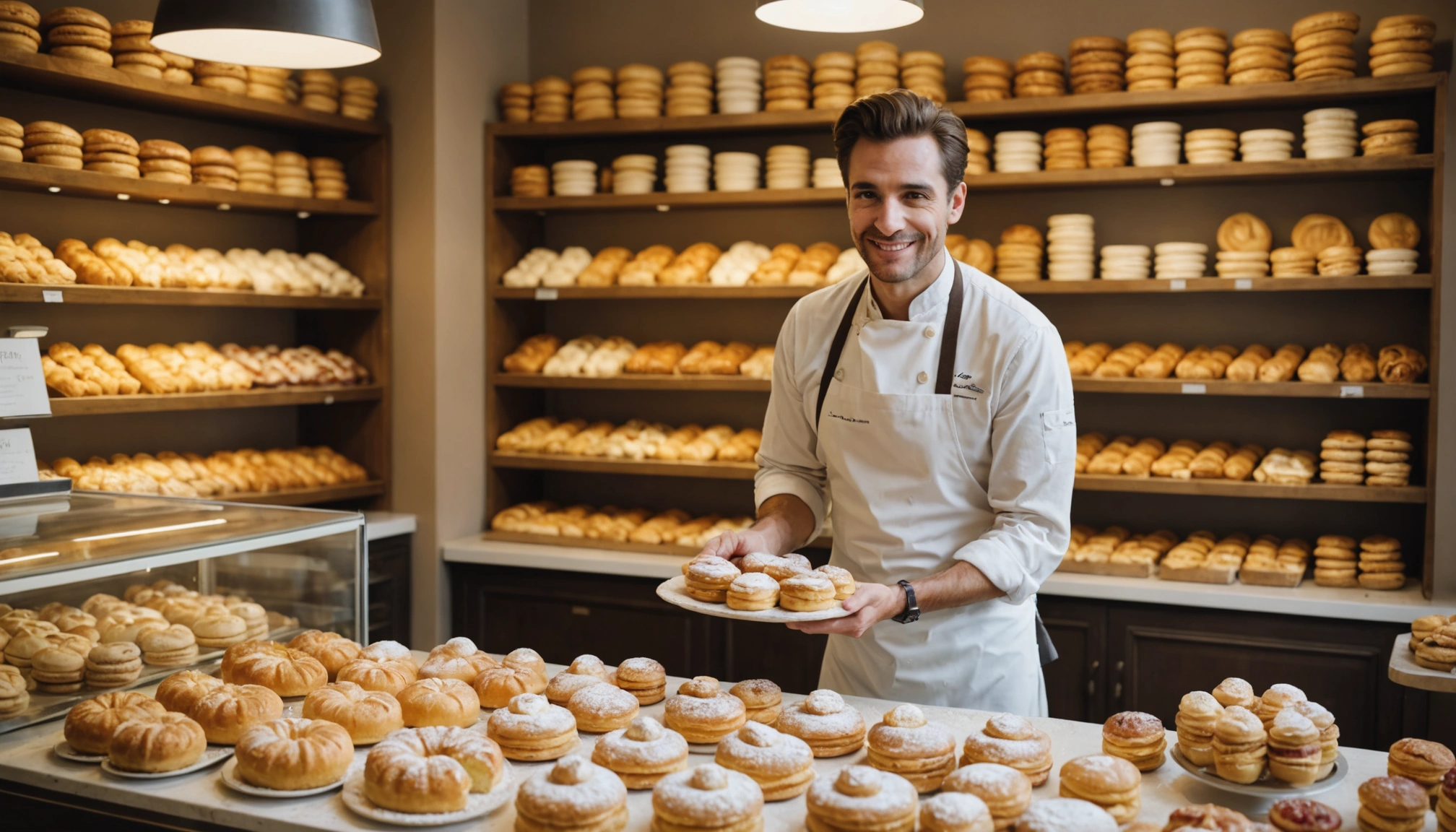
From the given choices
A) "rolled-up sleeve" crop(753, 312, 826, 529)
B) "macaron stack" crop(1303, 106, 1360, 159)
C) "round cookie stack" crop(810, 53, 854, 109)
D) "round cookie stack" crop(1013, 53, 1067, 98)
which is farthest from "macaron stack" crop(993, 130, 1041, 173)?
"rolled-up sleeve" crop(753, 312, 826, 529)

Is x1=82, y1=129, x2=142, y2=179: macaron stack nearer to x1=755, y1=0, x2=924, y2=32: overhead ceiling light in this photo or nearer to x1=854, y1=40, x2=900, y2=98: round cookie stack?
x1=755, y1=0, x2=924, y2=32: overhead ceiling light

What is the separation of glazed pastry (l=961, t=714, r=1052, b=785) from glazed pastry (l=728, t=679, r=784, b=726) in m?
0.35

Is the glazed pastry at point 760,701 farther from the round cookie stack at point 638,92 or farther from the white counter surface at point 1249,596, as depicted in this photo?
the round cookie stack at point 638,92

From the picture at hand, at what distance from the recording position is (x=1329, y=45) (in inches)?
149

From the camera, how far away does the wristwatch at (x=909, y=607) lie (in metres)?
2.12

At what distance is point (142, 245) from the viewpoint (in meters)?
4.05

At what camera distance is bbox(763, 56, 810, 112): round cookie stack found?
4.48 m

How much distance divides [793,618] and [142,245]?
321 centimetres

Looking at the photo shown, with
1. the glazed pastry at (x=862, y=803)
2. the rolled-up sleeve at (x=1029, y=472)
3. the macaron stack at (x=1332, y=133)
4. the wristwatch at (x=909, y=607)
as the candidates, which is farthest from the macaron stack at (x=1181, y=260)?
the glazed pastry at (x=862, y=803)

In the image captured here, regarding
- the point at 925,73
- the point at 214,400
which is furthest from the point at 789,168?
the point at 214,400

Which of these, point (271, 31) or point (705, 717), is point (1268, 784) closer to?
point (705, 717)

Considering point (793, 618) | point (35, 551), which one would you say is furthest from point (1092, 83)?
point (35, 551)

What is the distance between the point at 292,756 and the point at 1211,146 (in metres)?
3.52

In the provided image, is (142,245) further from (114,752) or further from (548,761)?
(548,761)
